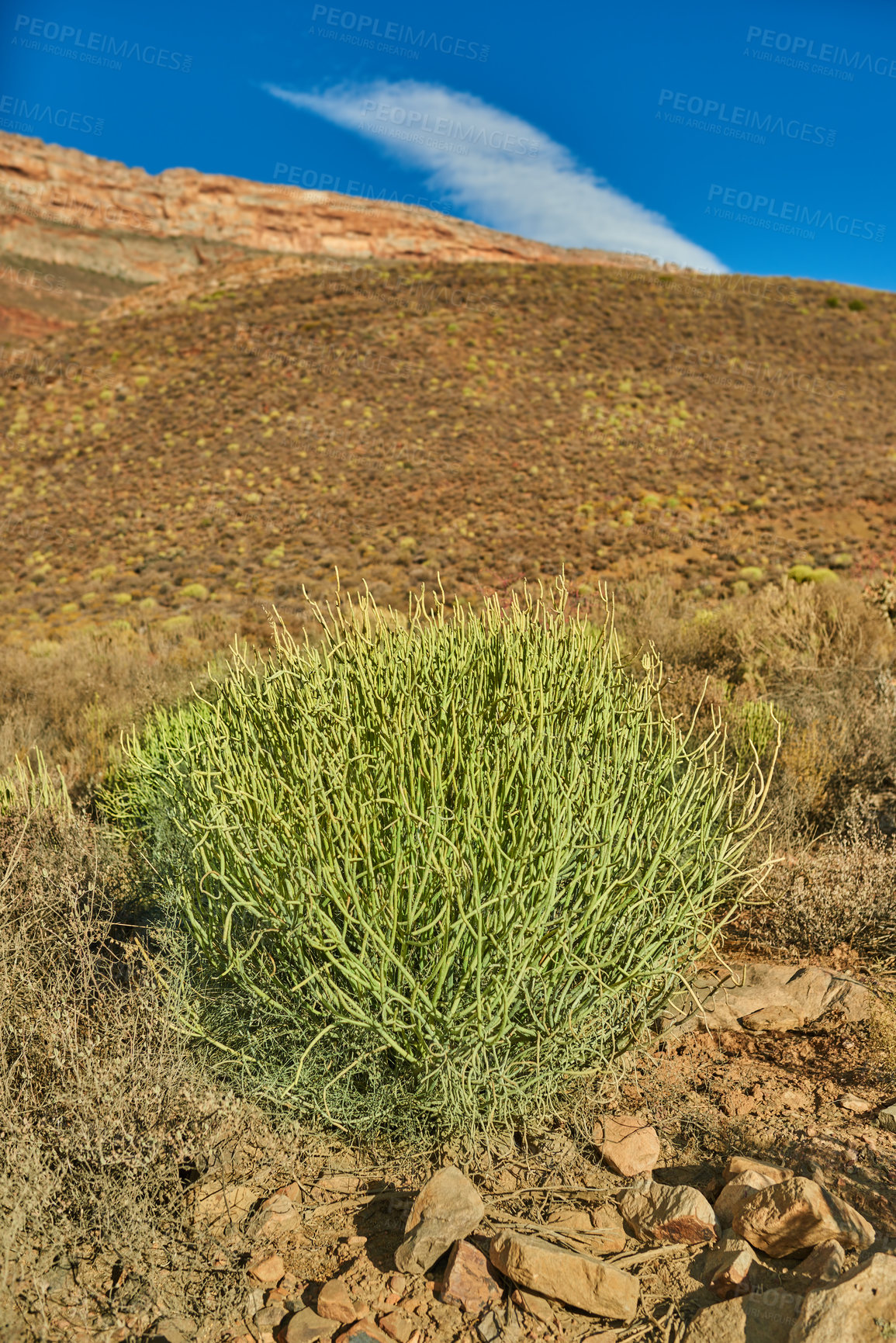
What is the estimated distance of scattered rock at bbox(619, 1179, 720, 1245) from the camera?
1.86 meters

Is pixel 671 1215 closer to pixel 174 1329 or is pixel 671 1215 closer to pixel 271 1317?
pixel 271 1317

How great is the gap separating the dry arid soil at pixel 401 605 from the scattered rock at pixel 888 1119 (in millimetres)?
59

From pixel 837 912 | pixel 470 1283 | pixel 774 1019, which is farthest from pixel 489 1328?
pixel 837 912

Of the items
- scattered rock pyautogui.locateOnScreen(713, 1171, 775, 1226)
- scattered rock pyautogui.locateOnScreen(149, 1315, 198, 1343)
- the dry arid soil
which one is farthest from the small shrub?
scattered rock pyautogui.locateOnScreen(149, 1315, 198, 1343)

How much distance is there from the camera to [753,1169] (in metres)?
1.97

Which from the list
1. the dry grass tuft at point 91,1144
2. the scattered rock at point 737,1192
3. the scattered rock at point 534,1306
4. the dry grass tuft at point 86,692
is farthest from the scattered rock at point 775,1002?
the dry grass tuft at point 86,692

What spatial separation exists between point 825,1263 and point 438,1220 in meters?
0.80

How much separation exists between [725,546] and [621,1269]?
43.5 ft

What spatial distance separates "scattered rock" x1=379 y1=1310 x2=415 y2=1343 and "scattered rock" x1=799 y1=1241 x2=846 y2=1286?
2.68 feet

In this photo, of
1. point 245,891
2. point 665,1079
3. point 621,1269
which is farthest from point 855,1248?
point 245,891

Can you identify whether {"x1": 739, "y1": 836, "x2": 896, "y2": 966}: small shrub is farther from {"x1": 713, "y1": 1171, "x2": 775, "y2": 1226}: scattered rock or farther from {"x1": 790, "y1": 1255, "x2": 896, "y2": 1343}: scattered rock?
{"x1": 790, "y1": 1255, "x2": 896, "y2": 1343}: scattered rock

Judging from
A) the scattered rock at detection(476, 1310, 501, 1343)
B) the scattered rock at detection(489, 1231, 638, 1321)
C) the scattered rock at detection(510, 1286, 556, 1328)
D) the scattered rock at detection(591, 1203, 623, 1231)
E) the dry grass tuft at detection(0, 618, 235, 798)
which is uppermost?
the scattered rock at detection(489, 1231, 638, 1321)

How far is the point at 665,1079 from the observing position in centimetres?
249

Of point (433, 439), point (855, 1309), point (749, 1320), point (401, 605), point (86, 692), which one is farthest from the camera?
point (433, 439)
